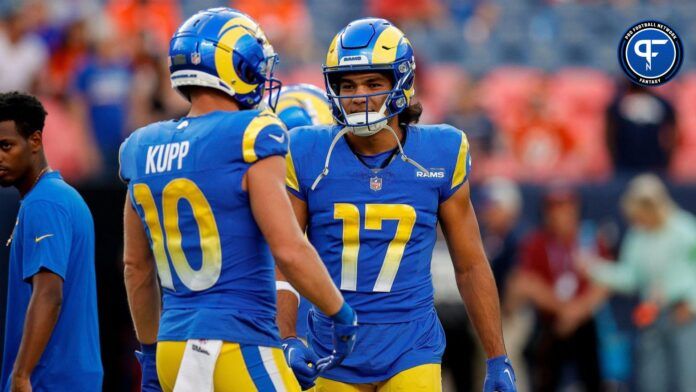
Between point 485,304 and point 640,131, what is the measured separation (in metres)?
6.30

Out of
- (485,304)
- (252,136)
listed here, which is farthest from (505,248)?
(252,136)

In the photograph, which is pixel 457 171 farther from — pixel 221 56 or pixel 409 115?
pixel 221 56

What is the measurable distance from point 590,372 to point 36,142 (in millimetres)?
6000

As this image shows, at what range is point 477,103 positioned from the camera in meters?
11.4

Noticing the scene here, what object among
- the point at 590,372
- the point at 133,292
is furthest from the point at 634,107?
the point at 133,292

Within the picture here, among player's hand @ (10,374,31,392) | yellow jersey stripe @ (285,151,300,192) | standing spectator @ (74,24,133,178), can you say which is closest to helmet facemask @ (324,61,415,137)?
yellow jersey stripe @ (285,151,300,192)

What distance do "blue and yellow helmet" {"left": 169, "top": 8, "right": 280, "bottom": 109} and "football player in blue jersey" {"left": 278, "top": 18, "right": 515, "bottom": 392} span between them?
651 mm

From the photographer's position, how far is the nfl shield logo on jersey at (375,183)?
4.93 meters

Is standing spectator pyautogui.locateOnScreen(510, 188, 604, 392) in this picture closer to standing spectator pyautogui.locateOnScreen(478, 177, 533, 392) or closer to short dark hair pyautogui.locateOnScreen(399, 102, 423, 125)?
standing spectator pyautogui.locateOnScreen(478, 177, 533, 392)

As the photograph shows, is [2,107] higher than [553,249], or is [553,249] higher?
[2,107]

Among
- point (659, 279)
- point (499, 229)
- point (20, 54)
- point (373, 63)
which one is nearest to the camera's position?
point (373, 63)

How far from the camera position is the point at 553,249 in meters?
10.0

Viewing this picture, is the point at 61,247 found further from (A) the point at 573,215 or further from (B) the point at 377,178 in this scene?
(A) the point at 573,215

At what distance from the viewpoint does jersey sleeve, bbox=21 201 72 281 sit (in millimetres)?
4867
